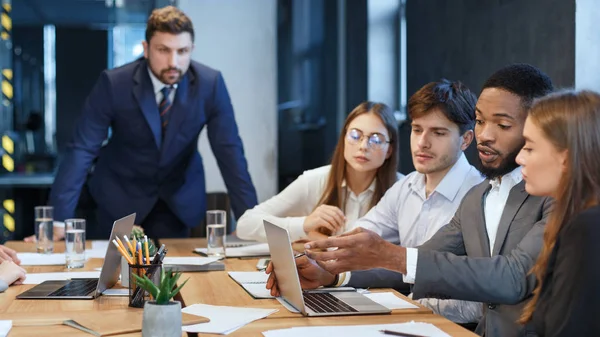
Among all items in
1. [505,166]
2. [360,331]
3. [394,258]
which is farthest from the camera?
[505,166]

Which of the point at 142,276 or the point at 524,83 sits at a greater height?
the point at 524,83

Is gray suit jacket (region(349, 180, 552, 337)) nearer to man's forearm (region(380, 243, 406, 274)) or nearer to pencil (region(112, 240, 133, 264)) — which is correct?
man's forearm (region(380, 243, 406, 274))

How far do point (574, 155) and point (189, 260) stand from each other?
1736 mm

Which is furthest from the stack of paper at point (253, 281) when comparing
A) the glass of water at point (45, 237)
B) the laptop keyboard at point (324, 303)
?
the glass of water at point (45, 237)

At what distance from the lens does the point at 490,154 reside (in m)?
2.36

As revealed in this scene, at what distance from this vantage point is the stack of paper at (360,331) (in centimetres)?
182

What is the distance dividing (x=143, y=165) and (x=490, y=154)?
237cm

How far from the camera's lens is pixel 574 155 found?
1687mm

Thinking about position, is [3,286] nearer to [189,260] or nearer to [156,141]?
[189,260]

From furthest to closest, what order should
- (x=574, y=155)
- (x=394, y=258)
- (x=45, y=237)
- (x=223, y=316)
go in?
(x=45, y=237)
(x=394, y=258)
(x=223, y=316)
(x=574, y=155)

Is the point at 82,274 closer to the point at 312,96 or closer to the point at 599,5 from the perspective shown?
the point at 599,5

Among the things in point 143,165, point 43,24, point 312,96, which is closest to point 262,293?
point 143,165

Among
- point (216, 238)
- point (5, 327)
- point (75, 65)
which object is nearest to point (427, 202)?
point (216, 238)

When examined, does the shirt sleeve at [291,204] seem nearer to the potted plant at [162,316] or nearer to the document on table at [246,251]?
the document on table at [246,251]
